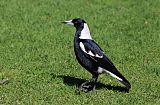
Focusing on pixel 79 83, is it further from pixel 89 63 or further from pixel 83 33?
pixel 83 33

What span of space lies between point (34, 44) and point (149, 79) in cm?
333

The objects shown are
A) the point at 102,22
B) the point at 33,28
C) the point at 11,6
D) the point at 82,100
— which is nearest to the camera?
the point at 82,100

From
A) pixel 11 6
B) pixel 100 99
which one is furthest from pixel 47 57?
pixel 11 6

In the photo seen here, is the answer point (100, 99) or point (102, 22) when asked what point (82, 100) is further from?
point (102, 22)

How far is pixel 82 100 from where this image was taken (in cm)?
807

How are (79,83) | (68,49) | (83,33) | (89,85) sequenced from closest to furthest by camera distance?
1. (83,33)
2. (89,85)
3. (79,83)
4. (68,49)

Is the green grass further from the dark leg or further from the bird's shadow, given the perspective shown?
the dark leg

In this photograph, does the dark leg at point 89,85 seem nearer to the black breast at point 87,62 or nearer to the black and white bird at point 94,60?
the black and white bird at point 94,60

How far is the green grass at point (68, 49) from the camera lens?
27.4ft

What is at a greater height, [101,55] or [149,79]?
[101,55]

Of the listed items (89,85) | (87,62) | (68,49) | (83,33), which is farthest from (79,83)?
(68,49)

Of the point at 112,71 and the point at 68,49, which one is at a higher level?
the point at 112,71

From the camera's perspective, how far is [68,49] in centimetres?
1141

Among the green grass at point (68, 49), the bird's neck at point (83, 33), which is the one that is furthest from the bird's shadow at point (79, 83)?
the bird's neck at point (83, 33)
